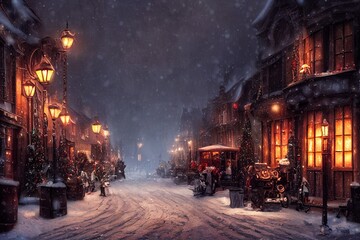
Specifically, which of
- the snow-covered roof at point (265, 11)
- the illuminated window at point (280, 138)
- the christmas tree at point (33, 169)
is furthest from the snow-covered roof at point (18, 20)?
the illuminated window at point (280, 138)

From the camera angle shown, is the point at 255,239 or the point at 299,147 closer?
the point at 255,239

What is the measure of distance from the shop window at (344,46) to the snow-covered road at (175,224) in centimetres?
643

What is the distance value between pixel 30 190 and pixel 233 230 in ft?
33.4

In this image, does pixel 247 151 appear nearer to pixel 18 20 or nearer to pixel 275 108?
pixel 275 108

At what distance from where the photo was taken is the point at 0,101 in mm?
Result: 16234

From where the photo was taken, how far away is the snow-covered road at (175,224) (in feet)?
36.7

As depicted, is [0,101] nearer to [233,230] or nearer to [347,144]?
[233,230]

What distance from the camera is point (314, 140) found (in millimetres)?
19234

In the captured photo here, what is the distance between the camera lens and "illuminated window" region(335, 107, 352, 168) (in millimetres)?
17297

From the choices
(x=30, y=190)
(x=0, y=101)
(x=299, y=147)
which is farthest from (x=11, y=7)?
(x=299, y=147)

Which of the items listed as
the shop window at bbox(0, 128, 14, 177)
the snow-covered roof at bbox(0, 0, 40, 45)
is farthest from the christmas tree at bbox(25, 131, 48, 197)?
the snow-covered roof at bbox(0, 0, 40, 45)

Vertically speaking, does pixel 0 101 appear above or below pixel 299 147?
above

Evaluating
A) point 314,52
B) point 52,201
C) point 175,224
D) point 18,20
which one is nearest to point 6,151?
point 52,201

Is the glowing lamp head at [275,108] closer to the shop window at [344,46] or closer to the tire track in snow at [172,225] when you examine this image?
the shop window at [344,46]
